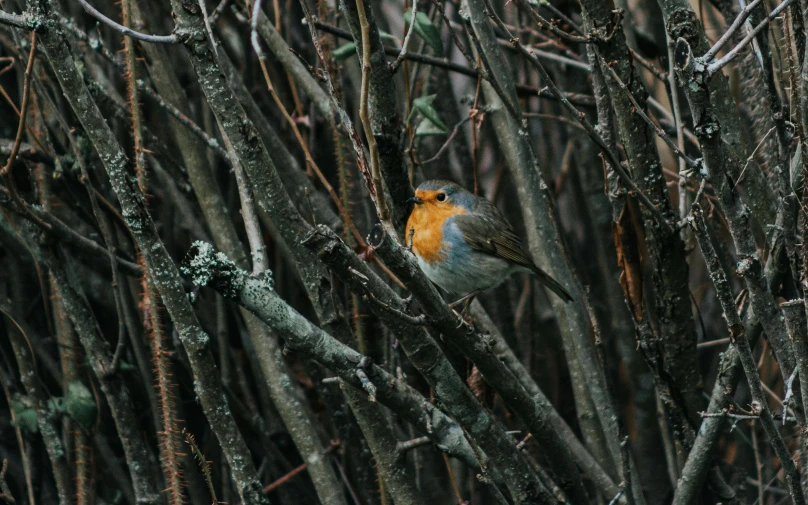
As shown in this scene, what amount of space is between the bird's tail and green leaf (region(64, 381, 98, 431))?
1662 mm

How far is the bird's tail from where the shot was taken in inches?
107

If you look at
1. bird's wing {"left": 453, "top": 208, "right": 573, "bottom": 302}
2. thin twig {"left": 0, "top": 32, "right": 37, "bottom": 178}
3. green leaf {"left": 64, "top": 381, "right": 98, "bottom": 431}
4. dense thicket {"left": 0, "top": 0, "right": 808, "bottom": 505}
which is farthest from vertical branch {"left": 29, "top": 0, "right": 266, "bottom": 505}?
bird's wing {"left": 453, "top": 208, "right": 573, "bottom": 302}

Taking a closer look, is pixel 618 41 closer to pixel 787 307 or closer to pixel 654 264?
pixel 654 264

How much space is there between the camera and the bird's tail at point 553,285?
2730 mm

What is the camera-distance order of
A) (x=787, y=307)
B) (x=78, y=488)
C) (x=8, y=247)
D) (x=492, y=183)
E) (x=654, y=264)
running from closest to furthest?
(x=787, y=307)
(x=654, y=264)
(x=78, y=488)
(x=8, y=247)
(x=492, y=183)

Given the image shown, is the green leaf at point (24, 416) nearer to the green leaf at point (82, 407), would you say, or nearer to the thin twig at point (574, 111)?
the green leaf at point (82, 407)

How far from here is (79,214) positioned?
10.6 feet

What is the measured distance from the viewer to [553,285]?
9.34ft

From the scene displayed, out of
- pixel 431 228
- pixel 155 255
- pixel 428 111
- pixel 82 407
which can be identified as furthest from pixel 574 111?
pixel 82 407

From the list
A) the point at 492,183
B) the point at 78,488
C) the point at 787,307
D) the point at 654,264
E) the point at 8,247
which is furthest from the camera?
the point at 492,183

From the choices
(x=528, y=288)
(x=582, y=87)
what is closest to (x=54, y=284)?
(x=528, y=288)

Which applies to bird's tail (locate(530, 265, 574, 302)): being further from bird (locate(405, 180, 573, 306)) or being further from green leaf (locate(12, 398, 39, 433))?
green leaf (locate(12, 398, 39, 433))

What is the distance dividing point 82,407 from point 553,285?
1.72m

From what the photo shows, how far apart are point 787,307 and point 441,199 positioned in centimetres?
158
